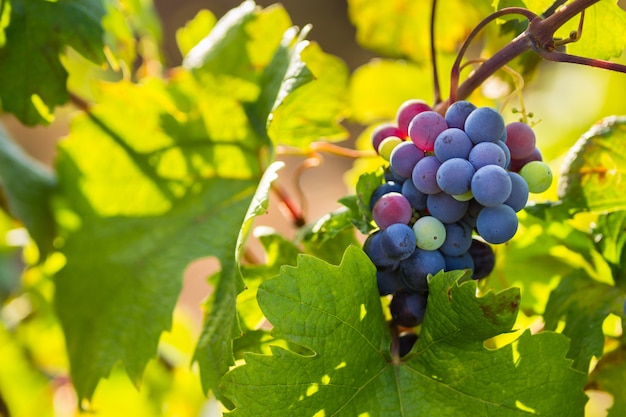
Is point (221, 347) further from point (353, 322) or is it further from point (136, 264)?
point (136, 264)

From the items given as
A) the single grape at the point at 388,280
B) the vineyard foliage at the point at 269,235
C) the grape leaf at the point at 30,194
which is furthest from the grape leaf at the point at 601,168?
the grape leaf at the point at 30,194

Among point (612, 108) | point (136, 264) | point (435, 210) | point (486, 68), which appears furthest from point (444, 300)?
point (612, 108)

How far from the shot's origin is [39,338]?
134 cm

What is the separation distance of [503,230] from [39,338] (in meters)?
1.08

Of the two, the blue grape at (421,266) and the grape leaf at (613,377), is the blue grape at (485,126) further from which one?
the grape leaf at (613,377)

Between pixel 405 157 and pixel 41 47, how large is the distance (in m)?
0.49

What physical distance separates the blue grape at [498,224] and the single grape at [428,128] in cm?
8

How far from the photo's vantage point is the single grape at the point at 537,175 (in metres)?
0.60

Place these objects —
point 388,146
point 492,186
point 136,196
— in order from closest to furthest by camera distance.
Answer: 1. point 492,186
2. point 388,146
3. point 136,196

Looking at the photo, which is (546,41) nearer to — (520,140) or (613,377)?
(520,140)

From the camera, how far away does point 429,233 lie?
58 cm

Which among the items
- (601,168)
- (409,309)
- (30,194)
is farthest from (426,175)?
(30,194)

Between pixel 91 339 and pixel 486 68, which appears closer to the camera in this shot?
pixel 486 68

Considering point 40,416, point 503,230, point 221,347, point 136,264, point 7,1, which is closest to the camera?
point 503,230
